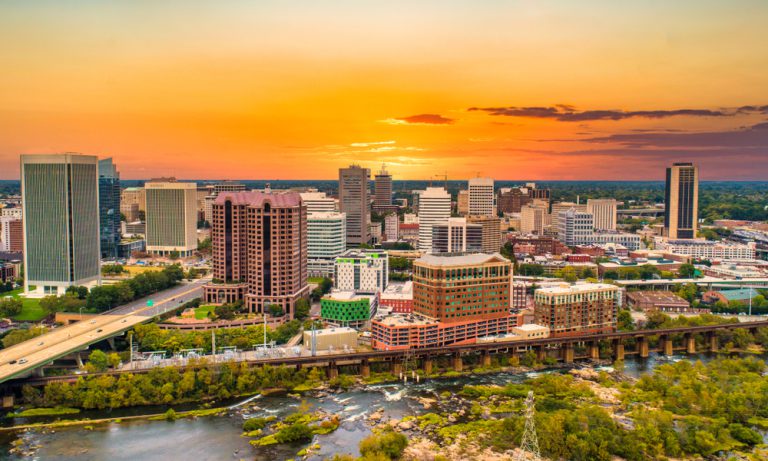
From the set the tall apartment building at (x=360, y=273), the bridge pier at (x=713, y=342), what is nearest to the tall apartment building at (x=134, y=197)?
the tall apartment building at (x=360, y=273)

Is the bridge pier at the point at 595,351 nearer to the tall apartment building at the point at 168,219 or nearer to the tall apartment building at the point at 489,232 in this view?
the tall apartment building at the point at 489,232

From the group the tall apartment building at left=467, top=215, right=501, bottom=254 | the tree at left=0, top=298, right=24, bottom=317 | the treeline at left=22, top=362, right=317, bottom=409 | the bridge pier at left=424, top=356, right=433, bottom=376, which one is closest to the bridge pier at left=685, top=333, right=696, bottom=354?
the bridge pier at left=424, top=356, right=433, bottom=376

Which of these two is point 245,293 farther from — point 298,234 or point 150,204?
point 150,204

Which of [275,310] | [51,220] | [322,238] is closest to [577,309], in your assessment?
[275,310]

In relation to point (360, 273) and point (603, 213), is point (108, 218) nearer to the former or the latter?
point (360, 273)

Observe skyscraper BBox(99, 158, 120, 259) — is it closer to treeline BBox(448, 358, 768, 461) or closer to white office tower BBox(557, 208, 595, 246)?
treeline BBox(448, 358, 768, 461)
